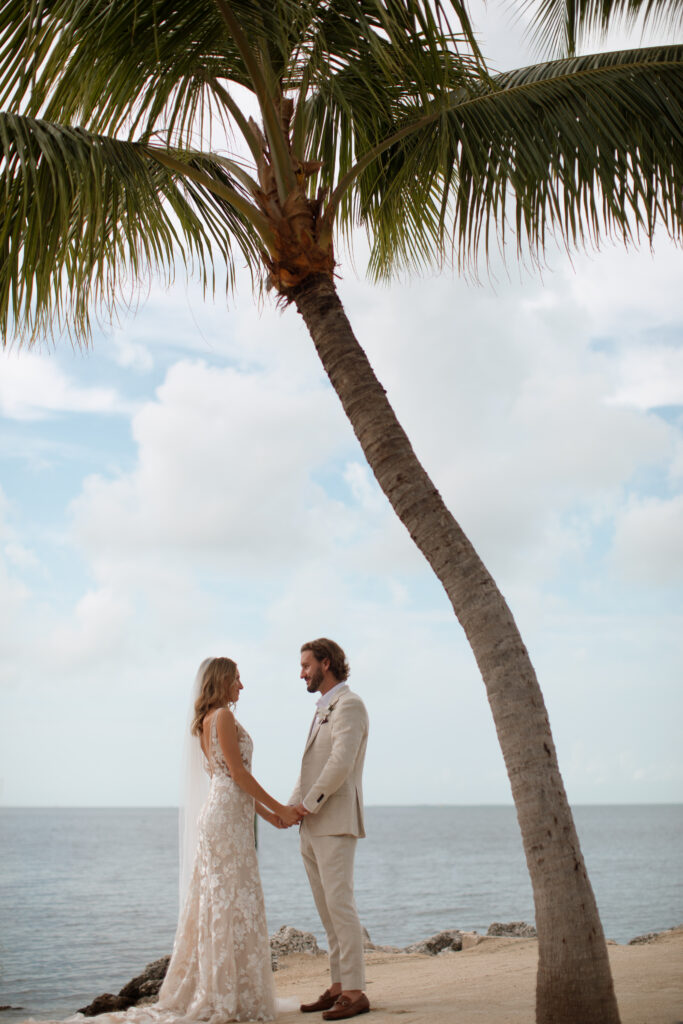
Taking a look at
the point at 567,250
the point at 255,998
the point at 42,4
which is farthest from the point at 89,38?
the point at 255,998

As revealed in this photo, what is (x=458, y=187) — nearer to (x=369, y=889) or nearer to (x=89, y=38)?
(x=89, y=38)

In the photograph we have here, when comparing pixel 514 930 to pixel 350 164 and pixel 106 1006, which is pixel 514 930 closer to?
pixel 106 1006

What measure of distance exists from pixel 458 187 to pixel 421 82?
0.85 m

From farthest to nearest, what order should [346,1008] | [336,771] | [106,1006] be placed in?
1. [106,1006]
2. [336,771]
3. [346,1008]

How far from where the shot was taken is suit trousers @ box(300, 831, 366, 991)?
214 inches

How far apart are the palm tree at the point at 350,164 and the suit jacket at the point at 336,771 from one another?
5.50 feet

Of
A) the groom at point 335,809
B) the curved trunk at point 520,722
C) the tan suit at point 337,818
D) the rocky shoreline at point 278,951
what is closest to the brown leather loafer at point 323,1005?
the groom at point 335,809

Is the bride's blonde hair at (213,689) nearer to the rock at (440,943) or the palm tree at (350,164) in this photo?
the palm tree at (350,164)

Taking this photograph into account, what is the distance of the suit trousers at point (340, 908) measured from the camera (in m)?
5.45

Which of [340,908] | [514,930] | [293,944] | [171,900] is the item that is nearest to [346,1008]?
[340,908]

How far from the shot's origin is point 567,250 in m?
5.52

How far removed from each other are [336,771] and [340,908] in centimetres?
80

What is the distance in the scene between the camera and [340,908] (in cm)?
548

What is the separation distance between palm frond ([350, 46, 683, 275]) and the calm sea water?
29.3 feet
